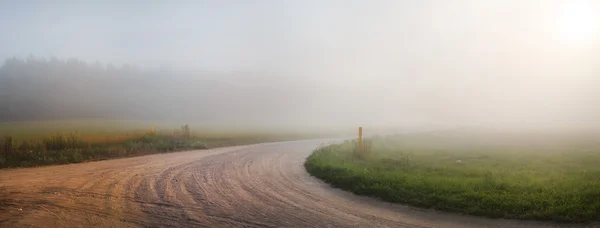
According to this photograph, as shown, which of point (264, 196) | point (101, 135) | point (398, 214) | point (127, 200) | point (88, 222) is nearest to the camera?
point (88, 222)

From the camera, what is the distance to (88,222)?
7.58m

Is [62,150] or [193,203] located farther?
[62,150]

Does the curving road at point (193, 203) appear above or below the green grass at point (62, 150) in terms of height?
below

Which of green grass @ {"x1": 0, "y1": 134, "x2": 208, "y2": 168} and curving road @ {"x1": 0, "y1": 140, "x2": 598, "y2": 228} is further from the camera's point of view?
green grass @ {"x1": 0, "y1": 134, "x2": 208, "y2": 168}

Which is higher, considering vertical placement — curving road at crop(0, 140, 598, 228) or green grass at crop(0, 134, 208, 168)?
green grass at crop(0, 134, 208, 168)

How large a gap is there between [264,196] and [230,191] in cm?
130

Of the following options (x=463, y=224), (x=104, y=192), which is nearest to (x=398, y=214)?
(x=463, y=224)

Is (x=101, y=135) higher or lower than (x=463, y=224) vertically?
higher

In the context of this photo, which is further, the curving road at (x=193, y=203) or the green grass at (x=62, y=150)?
the green grass at (x=62, y=150)

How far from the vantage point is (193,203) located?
9.30 meters

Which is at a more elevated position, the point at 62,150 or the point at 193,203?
the point at 62,150

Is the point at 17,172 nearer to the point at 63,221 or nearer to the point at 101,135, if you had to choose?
the point at 63,221

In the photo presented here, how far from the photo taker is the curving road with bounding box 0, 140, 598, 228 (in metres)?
7.72

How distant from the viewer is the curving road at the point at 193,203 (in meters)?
7.72
